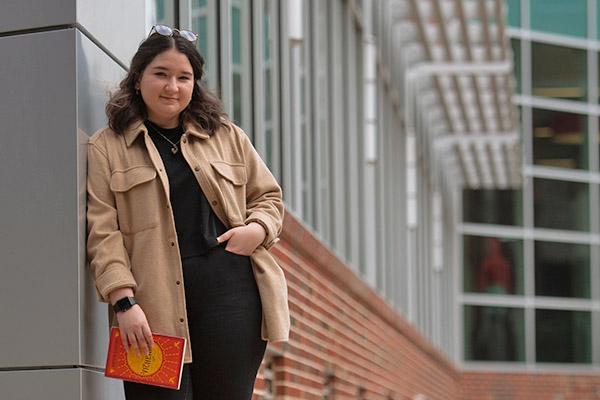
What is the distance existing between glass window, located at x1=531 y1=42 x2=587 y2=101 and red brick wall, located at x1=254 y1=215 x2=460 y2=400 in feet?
39.2

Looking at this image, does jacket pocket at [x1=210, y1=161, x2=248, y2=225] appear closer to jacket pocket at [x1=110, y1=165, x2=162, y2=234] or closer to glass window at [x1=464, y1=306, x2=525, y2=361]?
jacket pocket at [x1=110, y1=165, x2=162, y2=234]

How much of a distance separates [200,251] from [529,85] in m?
25.8

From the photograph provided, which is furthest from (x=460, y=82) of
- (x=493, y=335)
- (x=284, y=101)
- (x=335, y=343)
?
(x=493, y=335)

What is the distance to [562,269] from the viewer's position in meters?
29.4

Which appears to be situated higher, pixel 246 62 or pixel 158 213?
pixel 246 62

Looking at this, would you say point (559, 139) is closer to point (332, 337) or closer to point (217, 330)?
point (332, 337)

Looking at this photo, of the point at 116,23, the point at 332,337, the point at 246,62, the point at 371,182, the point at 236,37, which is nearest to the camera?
the point at 116,23

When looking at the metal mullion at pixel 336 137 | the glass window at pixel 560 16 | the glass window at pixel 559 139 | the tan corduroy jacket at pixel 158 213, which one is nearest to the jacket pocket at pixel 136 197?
the tan corduroy jacket at pixel 158 213

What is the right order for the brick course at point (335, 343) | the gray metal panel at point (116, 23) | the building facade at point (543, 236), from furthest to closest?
1. the building facade at point (543, 236)
2. the brick course at point (335, 343)
3. the gray metal panel at point (116, 23)

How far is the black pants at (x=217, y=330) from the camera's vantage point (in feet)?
14.0

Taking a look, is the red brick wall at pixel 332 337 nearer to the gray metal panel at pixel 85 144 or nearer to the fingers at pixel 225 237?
the gray metal panel at pixel 85 144

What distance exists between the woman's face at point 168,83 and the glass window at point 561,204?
25479 mm

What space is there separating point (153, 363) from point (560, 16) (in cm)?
2668

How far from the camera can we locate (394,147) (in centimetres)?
1850
